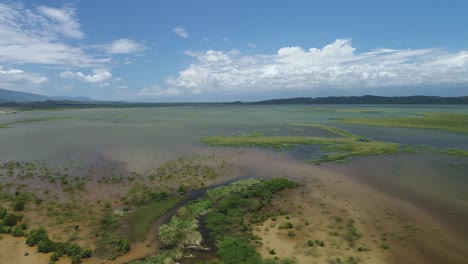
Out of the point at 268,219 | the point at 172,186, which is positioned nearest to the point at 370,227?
the point at 268,219

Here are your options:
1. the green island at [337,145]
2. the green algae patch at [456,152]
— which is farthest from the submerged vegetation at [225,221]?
the green algae patch at [456,152]

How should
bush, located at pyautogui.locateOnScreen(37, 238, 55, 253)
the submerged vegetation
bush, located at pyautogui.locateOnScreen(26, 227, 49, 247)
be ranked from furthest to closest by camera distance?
1. bush, located at pyautogui.locateOnScreen(26, 227, 49, 247)
2. bush, located at pyautogui.locateOnScreen(37, 238, 55, 253)
3. the submerged vegetation

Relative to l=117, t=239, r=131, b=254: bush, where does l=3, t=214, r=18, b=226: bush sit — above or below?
above

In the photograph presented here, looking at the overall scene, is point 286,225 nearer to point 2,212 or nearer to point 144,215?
point 144,215

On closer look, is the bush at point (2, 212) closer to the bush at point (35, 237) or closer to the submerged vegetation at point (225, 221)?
the bush at point (35, 237)

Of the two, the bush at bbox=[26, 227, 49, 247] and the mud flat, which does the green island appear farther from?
the bush at bbox=[26, 227, 49, 247]

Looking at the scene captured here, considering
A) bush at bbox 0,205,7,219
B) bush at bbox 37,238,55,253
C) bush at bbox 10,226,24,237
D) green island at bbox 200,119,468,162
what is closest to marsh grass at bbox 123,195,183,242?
bush at bbox 37,238,55,253

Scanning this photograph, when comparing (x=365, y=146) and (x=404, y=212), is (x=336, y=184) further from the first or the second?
(x=365, y=146)

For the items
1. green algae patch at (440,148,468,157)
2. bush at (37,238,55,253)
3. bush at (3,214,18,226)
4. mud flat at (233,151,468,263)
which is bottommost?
mud flat at (233,151,468,263)

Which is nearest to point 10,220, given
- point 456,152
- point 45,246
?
point 45,246
